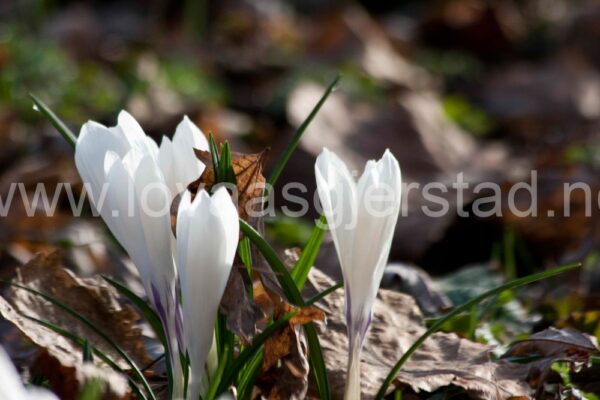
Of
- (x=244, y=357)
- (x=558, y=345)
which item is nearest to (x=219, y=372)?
(x=244, y=357)

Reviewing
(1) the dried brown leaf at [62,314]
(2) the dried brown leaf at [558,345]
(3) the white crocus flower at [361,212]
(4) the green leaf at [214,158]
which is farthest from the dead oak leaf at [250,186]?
(2) the dried brown leaf at [558,345]

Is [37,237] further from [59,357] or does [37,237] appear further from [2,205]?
[59,357]

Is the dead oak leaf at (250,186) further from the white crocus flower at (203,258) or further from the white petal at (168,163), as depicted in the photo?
the white crocus flower at (203,258)

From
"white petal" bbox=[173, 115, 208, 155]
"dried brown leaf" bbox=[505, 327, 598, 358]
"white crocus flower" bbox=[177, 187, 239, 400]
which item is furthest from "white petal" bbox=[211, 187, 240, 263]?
"dried brown leaf" bbox=[505, 327, 598, 358]

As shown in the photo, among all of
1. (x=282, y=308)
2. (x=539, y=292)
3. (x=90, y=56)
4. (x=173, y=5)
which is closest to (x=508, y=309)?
(x=539, y=292)

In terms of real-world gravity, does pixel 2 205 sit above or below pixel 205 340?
below

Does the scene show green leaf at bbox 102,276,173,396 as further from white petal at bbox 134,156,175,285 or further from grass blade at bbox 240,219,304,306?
grass blade at bbox 240,219,304,306
